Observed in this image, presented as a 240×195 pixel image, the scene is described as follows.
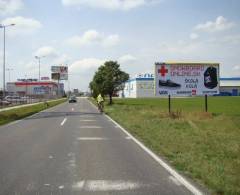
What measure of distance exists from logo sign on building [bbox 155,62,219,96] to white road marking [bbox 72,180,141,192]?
2647 centimetres

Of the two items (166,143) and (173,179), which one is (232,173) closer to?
(173,179)

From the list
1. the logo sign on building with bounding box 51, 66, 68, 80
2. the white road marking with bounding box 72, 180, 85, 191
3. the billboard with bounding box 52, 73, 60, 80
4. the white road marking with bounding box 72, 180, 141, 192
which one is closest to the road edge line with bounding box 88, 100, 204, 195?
the white road marking with bounding box 72, 180, 141, 192

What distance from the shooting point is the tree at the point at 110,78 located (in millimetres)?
71938

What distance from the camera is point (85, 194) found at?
783 cm

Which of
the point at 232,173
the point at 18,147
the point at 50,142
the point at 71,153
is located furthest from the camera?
the point at 50,142

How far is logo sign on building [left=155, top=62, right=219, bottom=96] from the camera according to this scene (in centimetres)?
3547

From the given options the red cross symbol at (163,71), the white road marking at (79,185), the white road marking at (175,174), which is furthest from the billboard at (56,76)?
the white road marking at (79,185)

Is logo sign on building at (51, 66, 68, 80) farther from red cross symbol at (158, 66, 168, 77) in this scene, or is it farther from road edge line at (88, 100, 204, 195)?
road edge line at (88, 100, 204, 195)

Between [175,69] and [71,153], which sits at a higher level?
[175,69]

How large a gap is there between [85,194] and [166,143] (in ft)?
26.4

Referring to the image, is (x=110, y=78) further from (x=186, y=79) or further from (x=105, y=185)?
(x=105, y=185)

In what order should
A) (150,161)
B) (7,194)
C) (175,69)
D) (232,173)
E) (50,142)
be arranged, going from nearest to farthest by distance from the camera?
1. (7,194)
2. (232,173)
3. (150,161)
4. (50,142)
5. (175,69)

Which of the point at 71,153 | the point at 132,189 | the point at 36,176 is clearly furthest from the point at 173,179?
the point at 71,153

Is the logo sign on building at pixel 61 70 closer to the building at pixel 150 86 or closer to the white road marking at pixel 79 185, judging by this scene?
the building at pixel 150 86
